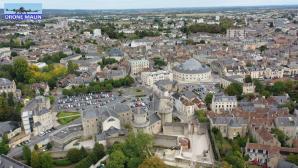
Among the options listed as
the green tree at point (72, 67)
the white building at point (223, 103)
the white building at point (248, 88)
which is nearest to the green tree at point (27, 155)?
the white building at point (223, 103)

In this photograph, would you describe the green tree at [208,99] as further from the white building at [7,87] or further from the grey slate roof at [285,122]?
the white building at [7,87]

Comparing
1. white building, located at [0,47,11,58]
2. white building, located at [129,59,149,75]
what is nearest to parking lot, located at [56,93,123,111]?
white building, located at [129,59,149,75]

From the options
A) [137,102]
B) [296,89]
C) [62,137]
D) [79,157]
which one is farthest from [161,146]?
[296,89]

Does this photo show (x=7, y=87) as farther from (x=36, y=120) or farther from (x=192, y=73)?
(x=192, y=73)

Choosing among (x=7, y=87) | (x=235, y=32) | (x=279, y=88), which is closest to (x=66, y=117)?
(x=7, y=87)

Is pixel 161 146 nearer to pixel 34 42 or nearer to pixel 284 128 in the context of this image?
pixel 284 128

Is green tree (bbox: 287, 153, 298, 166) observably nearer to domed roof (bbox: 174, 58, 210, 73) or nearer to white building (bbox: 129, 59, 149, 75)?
domed roof (bbox: 174, 58, 210, 73)
